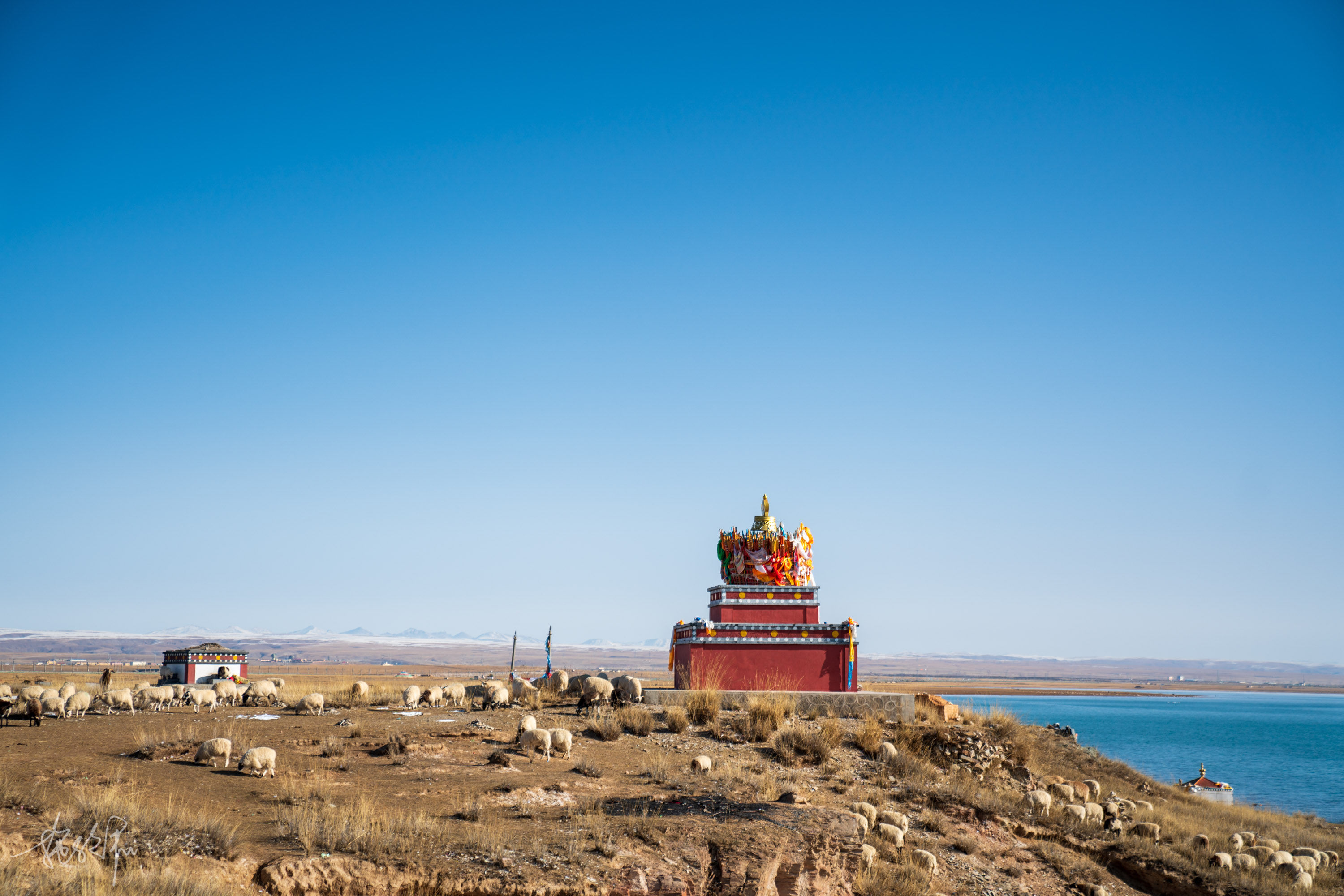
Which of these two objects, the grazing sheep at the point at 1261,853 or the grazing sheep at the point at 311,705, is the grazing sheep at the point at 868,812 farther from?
the grazing sheep at the point at 311,705

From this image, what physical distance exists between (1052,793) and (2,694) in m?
27.4

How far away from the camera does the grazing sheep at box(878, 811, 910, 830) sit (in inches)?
672

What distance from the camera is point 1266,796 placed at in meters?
45.8

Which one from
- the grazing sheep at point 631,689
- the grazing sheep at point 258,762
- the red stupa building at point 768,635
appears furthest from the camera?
the red stupa building at point 768,635

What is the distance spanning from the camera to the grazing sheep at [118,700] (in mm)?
25328

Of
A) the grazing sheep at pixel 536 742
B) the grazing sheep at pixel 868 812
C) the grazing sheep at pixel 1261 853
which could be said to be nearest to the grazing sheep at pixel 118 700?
the grazing sheep at pixel 536 742

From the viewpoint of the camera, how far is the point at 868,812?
17.1m

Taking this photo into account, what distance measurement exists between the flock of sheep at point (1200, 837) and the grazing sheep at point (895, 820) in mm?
4739

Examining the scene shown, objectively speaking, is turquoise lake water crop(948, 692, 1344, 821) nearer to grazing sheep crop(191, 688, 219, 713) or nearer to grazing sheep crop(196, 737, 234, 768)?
grazing sheep crop(191, 688, 219, 713)

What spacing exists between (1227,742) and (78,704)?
270 feet

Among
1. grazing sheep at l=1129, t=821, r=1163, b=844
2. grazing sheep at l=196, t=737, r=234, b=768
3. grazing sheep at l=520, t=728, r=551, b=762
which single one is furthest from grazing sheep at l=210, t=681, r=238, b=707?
grazing sheep at l=1129, t=821, r=1163, b=844

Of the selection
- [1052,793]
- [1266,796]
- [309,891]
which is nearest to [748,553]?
[1052,793]

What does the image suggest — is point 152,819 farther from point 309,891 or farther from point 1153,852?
point 1153,852

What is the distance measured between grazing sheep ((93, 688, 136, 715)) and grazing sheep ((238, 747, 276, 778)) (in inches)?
439
